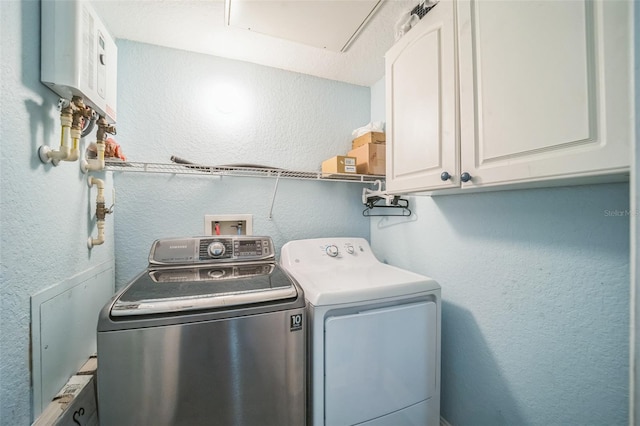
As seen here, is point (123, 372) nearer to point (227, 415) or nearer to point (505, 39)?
point (227, 415)

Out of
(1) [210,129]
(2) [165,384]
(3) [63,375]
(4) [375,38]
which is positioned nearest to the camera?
(2) [165,384]

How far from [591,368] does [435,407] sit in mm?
711

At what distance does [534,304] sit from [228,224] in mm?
1772

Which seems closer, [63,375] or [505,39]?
[505,39]

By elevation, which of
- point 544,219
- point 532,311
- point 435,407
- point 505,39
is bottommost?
point 435,407

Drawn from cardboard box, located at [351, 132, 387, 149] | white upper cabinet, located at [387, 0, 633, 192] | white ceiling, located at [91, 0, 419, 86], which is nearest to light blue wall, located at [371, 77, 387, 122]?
white ceiling, located at [91, 0, 419, 86]

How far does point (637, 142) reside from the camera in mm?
520

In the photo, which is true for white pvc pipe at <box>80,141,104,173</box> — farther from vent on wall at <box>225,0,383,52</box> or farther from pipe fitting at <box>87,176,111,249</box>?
vent on wall at <box>225,0,383,52</box>

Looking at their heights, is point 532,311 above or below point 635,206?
below

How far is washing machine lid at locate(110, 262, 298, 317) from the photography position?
81 centimetres

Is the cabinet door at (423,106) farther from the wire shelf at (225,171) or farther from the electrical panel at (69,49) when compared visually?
the electrical panel at (69,49)

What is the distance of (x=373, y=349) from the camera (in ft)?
3.63

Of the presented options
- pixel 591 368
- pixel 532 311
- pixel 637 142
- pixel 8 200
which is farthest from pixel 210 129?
pixel 591 368

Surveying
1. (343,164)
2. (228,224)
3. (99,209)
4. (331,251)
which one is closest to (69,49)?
(99,209)
